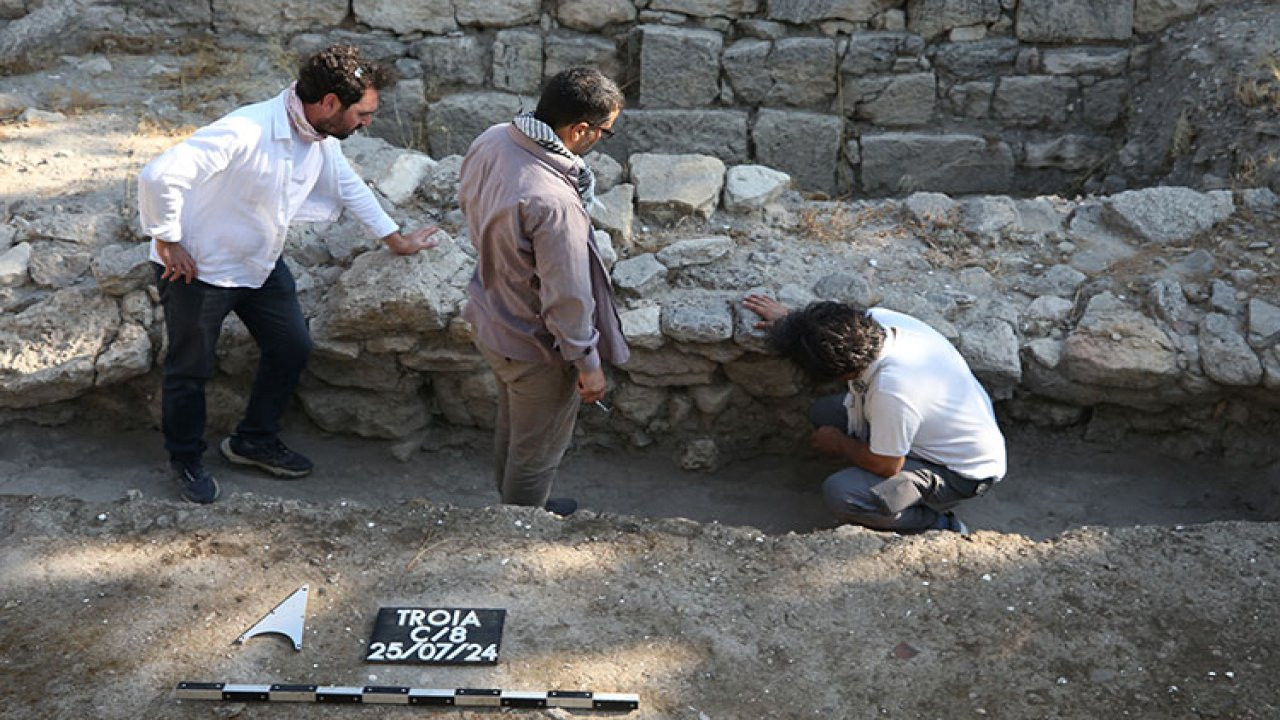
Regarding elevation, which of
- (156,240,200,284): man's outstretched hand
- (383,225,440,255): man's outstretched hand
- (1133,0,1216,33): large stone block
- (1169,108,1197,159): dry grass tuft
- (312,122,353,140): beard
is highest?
(1133,0,1216,33): large stone block

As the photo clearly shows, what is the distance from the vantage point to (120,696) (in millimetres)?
3121

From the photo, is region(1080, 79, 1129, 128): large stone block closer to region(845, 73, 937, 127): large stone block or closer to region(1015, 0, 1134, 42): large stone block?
region(1015, 0, 1134, 42): large stone block

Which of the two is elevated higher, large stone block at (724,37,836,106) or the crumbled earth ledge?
large stone block at (724,37,836,106)

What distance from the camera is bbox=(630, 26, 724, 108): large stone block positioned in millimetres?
6453

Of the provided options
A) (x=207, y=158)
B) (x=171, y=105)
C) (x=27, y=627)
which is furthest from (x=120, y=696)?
(x=171, y=105)

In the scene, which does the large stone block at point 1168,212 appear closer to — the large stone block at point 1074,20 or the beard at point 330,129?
the large stone block at point 1074,20

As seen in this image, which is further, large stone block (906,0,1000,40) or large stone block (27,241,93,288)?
large stone block (906,0,1000,40)

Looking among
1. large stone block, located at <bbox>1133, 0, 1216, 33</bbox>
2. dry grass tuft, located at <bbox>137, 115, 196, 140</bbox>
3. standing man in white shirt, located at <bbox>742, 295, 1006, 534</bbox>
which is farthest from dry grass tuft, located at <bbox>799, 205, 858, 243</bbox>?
dry grass tuft, located at <bbox>137, 115, 196, 140</bbox>

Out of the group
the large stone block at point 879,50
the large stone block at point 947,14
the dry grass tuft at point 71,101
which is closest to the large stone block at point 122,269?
the dry grass tuft at point 71,101

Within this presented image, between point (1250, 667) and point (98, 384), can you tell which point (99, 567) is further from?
point (1250, 667)

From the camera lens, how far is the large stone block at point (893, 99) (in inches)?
257

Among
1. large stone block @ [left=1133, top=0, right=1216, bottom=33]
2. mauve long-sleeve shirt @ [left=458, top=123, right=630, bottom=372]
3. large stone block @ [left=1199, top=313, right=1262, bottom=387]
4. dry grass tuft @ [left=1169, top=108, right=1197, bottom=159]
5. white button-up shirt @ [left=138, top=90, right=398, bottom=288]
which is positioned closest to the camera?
mauve long-sleeve shirt @ [left=458, top=123, right=630, bottom=372]

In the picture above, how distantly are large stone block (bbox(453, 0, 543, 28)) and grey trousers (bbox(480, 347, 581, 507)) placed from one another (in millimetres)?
3008

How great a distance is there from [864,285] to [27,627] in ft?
11.1
